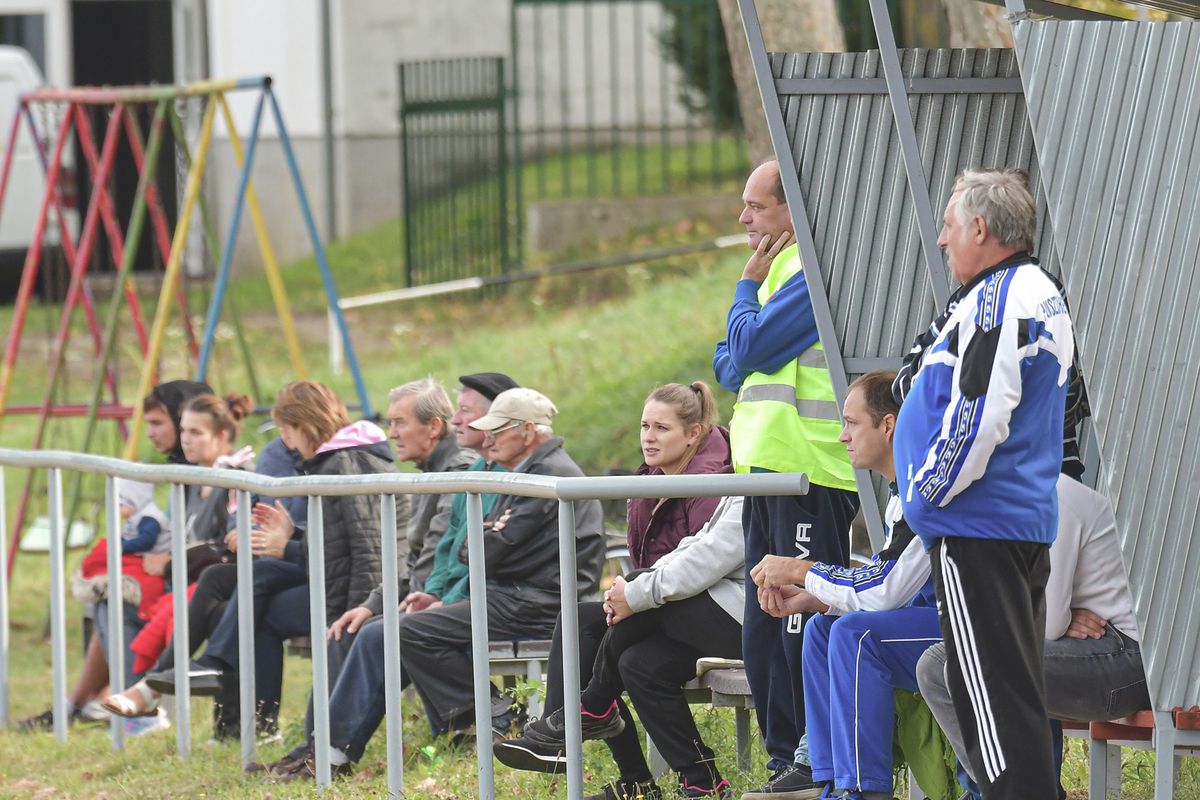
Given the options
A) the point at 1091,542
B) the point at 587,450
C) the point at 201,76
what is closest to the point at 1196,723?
the point at 1091,542

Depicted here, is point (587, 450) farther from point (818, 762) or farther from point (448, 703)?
point (818, 762)

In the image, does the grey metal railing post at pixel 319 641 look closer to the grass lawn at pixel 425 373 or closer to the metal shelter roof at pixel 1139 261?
→ the grass lawn at pixel 425 373

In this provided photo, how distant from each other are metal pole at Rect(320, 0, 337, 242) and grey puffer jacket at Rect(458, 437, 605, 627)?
12589mm

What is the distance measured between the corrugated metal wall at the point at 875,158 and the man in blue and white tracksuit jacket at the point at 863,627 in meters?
0.33

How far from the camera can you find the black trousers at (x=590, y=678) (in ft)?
Answer: 16.1

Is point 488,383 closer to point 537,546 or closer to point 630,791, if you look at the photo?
point 537,546

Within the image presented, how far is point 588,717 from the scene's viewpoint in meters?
4.86

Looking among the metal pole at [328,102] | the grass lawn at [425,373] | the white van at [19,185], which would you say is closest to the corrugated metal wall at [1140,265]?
the grass lawn at [425,373]

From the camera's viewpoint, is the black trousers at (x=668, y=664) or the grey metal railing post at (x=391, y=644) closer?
the black trousers at (x=668, y=664)

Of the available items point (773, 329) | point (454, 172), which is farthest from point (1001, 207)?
point (454, 172)

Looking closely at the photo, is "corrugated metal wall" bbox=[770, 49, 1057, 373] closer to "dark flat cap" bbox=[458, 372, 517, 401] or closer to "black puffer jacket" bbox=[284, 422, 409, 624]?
"dark flat cap" bbox=[458, 372, 517, 401]

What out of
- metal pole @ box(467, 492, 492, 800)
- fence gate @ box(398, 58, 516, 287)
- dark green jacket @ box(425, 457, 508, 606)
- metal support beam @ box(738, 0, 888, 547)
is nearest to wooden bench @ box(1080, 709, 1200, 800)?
metal support beam @ box(738, 0, 888, 547)

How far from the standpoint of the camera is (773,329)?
4609 mm

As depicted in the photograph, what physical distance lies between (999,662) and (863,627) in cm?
40
